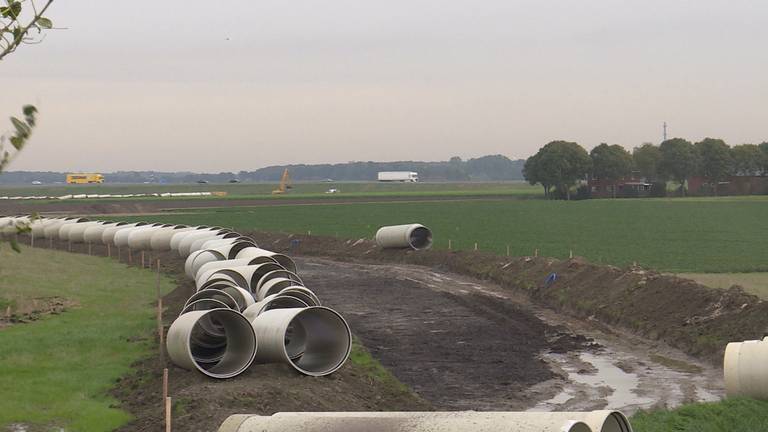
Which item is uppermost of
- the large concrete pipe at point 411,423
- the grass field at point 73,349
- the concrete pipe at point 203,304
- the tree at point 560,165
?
the tree at point 560,165

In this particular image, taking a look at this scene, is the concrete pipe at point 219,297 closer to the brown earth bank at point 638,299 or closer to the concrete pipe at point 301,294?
the concrete pipe at point 301,294

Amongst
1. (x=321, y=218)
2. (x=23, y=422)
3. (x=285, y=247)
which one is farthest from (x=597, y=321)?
(x=321, y=218)

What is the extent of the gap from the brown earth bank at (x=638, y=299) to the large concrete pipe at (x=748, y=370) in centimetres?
641

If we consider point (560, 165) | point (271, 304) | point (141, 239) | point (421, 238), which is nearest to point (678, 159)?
point (560, 165)

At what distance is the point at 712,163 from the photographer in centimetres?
16400

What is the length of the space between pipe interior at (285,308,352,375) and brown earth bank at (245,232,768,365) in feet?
30.9

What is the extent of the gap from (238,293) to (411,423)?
1713cm

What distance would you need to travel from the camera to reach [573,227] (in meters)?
72.0

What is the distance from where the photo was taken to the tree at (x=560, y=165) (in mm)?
153000

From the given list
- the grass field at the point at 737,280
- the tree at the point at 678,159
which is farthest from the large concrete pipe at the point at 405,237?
the tree at the point at 678,159

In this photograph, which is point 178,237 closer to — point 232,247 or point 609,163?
point 232,247

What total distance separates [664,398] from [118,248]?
44.3 metres

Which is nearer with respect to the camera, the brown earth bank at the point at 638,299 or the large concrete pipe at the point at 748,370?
the large concrete pipe at the point at 748,370

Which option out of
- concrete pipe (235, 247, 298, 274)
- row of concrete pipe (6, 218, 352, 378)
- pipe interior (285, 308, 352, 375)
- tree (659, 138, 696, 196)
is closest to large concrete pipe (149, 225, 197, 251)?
concrete pipe (235, 247, 298, 274)
